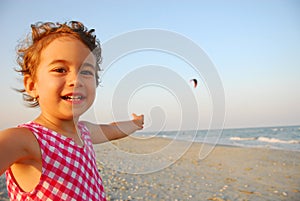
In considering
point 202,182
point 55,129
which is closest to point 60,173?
point 55,129

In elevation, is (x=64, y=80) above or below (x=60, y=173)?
above

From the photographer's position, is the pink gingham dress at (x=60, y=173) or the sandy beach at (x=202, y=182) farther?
the sandy beach at (x=202, y=182)

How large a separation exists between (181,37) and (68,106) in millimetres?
915

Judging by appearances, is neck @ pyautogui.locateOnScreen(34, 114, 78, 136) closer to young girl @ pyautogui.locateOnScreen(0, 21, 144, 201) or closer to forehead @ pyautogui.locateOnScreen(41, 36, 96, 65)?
young girl @ pyautogui.locateOnScreen(0, 21, 144, 201)

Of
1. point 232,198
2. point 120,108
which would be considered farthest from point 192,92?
point 232,198

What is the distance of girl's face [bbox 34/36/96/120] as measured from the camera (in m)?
1.61

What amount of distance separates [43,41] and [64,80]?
1.17 feet

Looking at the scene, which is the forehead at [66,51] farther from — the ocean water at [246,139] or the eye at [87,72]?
the ocean water at [246,139]

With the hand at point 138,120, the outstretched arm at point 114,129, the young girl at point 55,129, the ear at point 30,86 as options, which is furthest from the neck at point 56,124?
the hand at point 138,120

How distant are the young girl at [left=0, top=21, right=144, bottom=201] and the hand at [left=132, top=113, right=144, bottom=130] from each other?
1.95 feet

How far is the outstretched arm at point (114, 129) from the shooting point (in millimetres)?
2240

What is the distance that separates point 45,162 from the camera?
56.8 inches

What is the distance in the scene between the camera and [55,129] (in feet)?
5.54

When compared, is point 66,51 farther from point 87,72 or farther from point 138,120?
point 138,120
